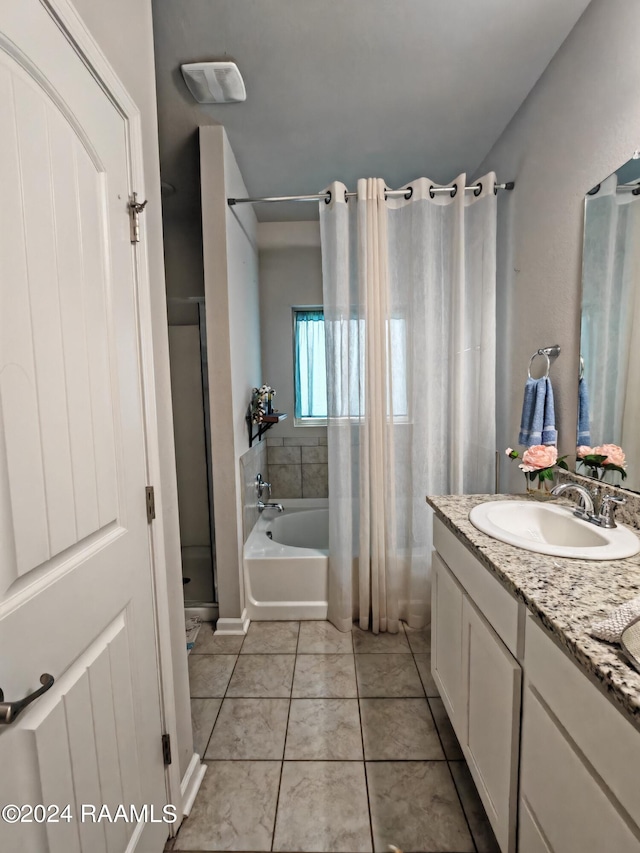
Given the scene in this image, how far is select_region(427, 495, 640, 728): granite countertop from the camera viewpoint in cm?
57

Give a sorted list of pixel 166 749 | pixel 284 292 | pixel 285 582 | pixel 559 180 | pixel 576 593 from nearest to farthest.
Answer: pixel 576 593 → pixel 166 749 → pixel 559 180 → pixel 285 582 → pixel 284 292

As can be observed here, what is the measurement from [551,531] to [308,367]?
2.24 m

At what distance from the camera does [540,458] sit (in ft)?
4.61

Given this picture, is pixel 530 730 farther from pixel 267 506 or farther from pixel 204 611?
pixel 267 506

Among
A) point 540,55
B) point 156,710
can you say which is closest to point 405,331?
point 540,55

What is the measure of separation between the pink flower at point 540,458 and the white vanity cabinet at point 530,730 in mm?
448

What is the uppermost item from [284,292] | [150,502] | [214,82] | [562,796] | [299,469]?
[214,82]

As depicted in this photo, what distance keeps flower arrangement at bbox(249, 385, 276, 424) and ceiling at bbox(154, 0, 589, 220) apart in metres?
1.32

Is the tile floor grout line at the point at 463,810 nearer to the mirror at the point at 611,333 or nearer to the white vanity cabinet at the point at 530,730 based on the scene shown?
the white vanity cabinet at the point at 530,730

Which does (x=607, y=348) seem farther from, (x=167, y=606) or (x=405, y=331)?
(x=167, y=606)

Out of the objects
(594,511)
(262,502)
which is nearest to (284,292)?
(262,502)

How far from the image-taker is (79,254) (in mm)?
763

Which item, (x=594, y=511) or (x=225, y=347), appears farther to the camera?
(x=225, y=347)

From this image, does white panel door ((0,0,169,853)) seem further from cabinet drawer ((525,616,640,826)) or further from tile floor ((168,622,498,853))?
cabinet drawer ((525,616,640,826))
